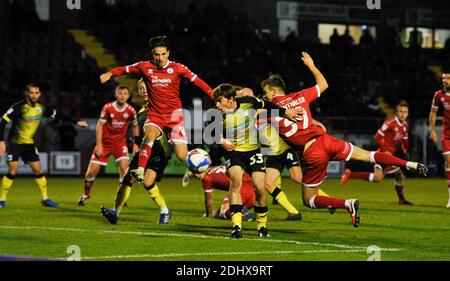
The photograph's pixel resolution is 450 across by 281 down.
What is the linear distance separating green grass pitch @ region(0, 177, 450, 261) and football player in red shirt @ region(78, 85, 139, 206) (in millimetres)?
617

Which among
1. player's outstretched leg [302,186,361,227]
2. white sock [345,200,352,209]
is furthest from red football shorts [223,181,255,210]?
white sock [345,200,352,209]

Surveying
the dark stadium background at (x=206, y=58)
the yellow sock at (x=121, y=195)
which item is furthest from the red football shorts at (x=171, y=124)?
A: the dark stadium background at (x=206, y=58)

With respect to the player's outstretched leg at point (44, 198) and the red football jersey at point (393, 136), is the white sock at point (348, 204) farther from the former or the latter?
the red football jersey at point (393, 136)

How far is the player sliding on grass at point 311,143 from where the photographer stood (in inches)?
493

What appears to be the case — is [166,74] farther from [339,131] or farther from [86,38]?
[86,38]

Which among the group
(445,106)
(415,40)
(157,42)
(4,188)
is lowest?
(4,188)

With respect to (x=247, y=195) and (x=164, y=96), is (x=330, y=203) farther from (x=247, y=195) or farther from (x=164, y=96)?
(x=164, y=96)

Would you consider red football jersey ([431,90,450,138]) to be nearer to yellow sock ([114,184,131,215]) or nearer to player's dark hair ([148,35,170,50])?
player's dark hair ([148,35,170,50])

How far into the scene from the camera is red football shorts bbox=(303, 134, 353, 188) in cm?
1255

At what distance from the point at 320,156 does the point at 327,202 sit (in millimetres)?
705

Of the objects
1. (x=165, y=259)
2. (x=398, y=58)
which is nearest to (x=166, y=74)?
(x=165, y=259)

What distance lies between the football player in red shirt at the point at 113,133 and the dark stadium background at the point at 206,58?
10.3 metres

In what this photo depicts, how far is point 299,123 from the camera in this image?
1260 cm

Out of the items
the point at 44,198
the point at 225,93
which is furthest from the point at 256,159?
the point at 44,198
